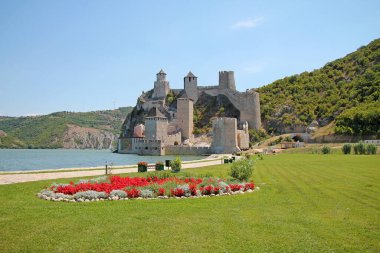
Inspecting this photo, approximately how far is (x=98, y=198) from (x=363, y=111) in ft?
179

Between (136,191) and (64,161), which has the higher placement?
(64,161)

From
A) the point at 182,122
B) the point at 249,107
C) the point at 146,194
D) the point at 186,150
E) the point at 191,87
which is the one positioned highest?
the point at 191,87

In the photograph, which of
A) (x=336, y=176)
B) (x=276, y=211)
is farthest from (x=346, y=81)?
(x=276, y=211)

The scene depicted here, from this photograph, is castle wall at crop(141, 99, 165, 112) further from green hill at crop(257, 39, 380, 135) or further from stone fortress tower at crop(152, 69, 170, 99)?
green hill at crop(257, 39, 380, 135)

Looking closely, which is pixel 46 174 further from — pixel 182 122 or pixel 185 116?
pixel 182 122

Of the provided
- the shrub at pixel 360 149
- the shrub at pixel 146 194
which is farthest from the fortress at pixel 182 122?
the shrub at pixel 146 194

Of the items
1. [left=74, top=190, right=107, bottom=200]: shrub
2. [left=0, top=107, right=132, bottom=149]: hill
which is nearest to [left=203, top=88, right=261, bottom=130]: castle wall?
[left=74, top=190, right=107, bottom=200]: shrub

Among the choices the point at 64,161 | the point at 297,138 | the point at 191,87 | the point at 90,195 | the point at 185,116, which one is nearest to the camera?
the point at 90,195

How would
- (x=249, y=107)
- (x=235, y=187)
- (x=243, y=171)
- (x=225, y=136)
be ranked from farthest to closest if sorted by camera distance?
(x=249, y=107) < (x=225, y=136) < (x=243, y=171) < (x=235, y=187)

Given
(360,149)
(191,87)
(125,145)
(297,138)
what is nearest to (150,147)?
(125,145)

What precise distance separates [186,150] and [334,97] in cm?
3311

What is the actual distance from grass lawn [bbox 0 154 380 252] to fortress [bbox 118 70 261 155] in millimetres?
53482

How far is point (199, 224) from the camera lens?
28.6 ft

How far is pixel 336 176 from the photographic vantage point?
18516 mm
